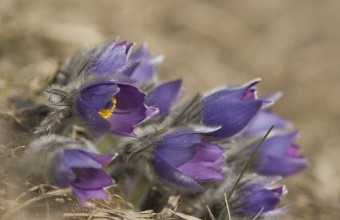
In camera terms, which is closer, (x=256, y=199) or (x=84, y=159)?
(x=84, y=159)

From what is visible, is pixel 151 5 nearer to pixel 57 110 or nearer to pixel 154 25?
pixel 154 25

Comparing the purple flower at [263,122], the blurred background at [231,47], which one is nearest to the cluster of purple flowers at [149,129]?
the purple flower at [263,122]

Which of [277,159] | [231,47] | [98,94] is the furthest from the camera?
[231,47]

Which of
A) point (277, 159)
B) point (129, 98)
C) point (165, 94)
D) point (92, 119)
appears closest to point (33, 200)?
point (92, 119)

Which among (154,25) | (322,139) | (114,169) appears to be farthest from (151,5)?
(114,169)

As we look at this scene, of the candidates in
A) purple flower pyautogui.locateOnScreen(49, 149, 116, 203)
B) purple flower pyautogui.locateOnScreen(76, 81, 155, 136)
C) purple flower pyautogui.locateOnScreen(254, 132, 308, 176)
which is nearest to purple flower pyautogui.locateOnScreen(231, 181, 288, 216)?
purple flower pyautogui.locateOnScreen(254, 132, 308, 176)

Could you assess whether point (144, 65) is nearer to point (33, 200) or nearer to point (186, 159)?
point (186, 159)
